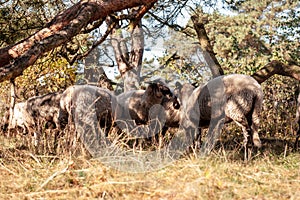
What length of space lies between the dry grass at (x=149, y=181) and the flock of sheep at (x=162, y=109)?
1.73 metres

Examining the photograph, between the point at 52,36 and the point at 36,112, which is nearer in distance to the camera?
the point at 52,36

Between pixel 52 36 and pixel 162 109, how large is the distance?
3.78 metres

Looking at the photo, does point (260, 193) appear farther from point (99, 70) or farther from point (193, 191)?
point (99, 70)

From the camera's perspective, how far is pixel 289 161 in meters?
5.80

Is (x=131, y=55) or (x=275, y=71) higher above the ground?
(x=131, y=55)

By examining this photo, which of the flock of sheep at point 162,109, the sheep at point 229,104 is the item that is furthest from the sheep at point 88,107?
the sheep at point 229,104

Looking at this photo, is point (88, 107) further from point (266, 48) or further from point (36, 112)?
point (266, 48)

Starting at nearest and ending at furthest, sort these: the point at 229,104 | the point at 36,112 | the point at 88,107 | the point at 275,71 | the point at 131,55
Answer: the point at 229,104 < the point at 88,107 < the point at 275,71 < the point at 36,112 < the point at 131,55

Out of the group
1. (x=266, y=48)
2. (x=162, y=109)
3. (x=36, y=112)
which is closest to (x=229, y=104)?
(x=162, y=109)

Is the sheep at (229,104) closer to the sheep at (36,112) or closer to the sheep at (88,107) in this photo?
the sheep at (88,107)

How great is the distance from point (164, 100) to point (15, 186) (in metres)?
5.08

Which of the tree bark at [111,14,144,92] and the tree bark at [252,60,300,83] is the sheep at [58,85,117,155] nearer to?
the tree bark at [252,60,300,83]

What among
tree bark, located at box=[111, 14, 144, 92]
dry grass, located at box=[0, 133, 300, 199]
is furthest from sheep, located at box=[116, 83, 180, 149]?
tree bark, located at box=[111, 14, 144, 92]

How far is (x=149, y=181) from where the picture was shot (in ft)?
13.6
